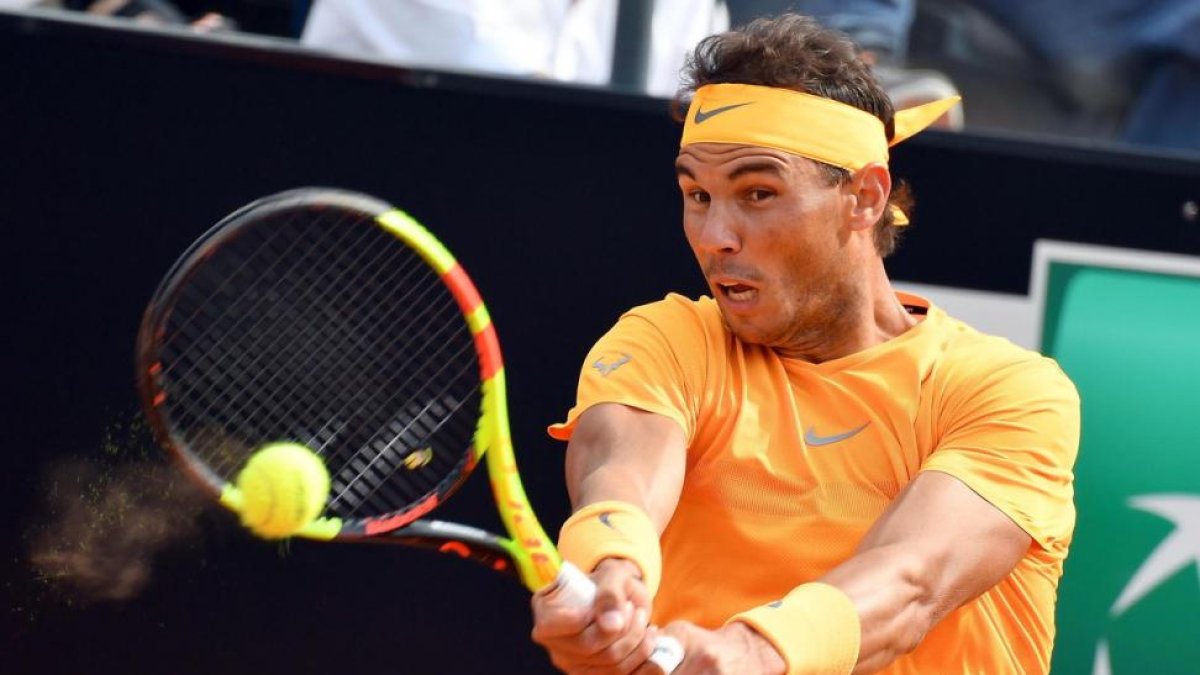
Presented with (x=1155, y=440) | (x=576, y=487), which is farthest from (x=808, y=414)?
(x=1155, y=440)

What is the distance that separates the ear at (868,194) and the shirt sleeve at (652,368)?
322 millimetres

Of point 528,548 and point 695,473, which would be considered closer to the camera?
point 528,548

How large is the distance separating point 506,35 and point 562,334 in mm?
785

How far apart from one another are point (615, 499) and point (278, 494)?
49 centimetres

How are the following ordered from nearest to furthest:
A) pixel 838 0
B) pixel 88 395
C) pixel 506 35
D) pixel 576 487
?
A: pixel 576 487 → pixel 88 395 → pixel 506 35 → pixel 838 0

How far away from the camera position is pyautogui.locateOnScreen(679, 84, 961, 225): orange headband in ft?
9.21

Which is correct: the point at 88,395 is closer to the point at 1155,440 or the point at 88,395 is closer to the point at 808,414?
the point at 808,414

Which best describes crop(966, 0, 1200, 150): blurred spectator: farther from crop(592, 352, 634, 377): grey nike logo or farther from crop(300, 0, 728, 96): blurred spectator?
crop(592, 352, 634, 377): grey nike logo

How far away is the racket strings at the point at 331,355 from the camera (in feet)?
10.9

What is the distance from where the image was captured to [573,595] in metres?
2.30

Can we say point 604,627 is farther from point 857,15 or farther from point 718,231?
point 857,15

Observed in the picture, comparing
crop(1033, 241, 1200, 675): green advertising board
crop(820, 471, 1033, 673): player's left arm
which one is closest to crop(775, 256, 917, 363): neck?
crop(820, 471, 1033, 673): player's left arm

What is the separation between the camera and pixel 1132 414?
12.2 ft

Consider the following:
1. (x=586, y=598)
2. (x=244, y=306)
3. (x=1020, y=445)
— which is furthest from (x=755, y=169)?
(x=244, y=306)
